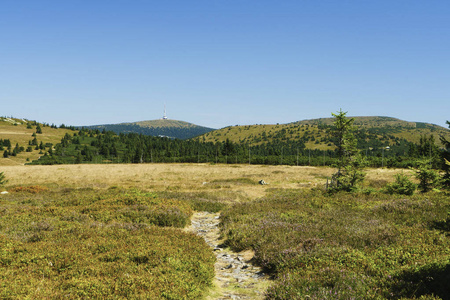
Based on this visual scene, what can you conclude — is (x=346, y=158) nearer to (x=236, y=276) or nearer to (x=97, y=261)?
(x=236, y=276)

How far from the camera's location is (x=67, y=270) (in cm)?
669

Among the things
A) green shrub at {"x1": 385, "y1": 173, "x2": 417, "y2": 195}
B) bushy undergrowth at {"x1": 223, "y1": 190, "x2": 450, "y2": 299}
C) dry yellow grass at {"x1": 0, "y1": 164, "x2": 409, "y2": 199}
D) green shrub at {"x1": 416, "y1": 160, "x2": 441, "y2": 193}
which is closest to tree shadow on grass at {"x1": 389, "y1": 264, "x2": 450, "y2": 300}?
bushy undergrowth at {"x1": 223, "y1": 190, "x2": 450, "y2": 299}

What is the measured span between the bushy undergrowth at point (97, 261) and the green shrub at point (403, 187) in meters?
16.7

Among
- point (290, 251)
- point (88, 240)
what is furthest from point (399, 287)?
point (88, 240)

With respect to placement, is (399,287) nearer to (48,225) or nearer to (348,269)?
(348,269)

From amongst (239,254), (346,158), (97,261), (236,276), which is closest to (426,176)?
(346,158)

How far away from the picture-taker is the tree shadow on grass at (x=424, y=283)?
17.2ft

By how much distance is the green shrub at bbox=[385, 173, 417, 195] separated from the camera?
62.7 feet

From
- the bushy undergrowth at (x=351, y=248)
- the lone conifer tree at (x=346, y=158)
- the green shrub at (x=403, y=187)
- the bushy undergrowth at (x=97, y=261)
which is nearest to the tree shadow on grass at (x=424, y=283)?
the bushy undergrowth at (x=351, y=248)

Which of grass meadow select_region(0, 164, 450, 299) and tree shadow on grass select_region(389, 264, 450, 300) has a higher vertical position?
tree shadow on grass select_region(389, 264, 450, 300)

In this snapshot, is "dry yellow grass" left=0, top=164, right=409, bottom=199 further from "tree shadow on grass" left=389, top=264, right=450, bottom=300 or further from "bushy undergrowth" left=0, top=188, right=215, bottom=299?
"tree shadow on grass" left=389, top=264, right=450, bottom=300

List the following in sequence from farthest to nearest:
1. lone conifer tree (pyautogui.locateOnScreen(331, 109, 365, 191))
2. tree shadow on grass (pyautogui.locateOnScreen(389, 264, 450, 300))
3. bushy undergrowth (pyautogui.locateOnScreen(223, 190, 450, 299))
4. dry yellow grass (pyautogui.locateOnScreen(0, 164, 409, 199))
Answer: dry yellow grass (pyautogui.locateOnScreen(0, 164, 409, 199)) < lone conifer tree (pyautogui.locateOnScreen(331, 109, 365, 191)) < bushy undergrowth (pyautogui.locateOnScreen(223, 190, 450, 299)) < tree shadow on grass (pyautogui.locateOnScreen(389, 264, 450, 300))

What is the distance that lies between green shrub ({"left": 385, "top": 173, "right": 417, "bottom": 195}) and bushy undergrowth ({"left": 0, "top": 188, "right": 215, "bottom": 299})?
1666 cm

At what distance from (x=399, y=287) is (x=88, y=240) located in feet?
29.4
